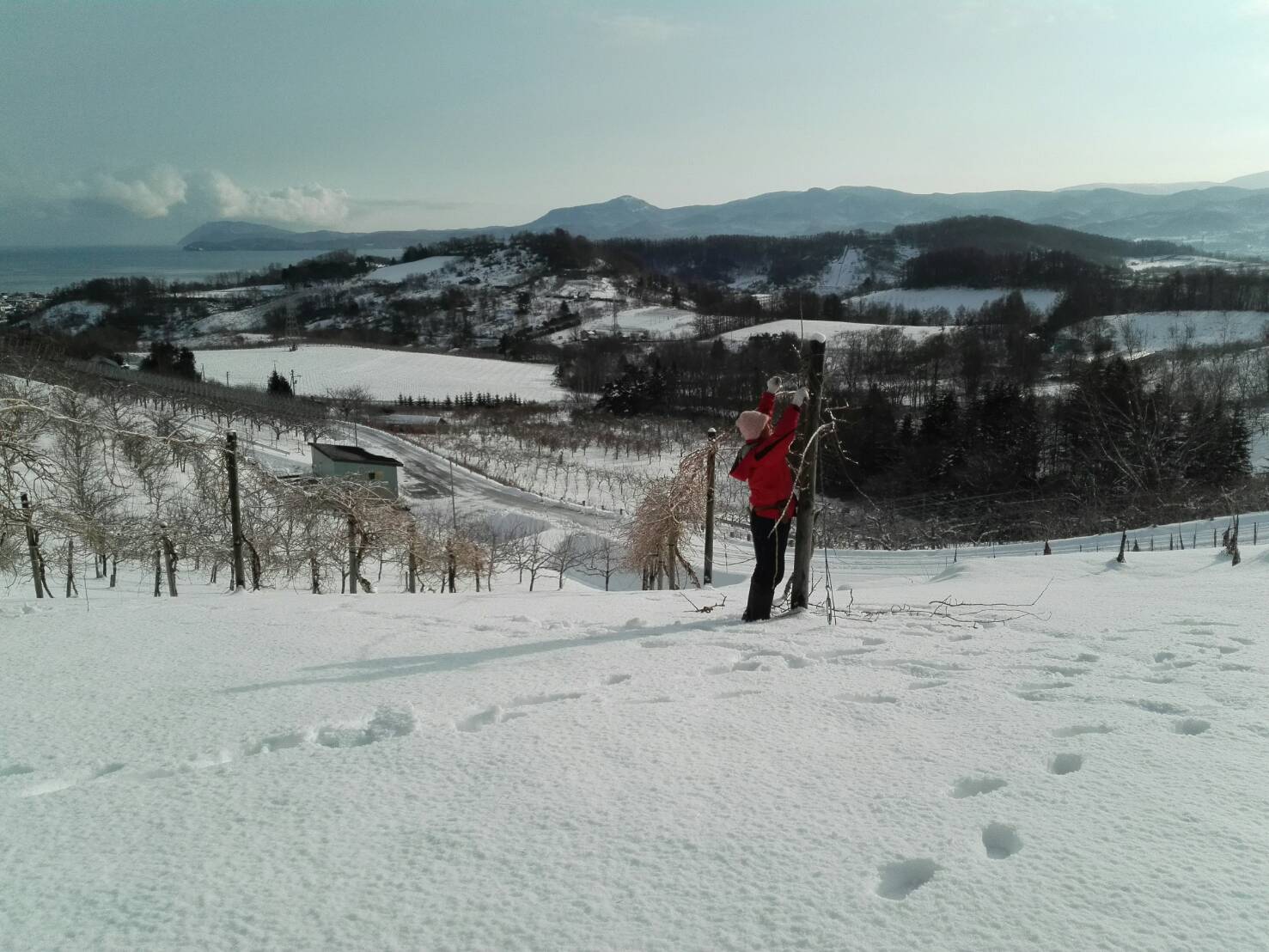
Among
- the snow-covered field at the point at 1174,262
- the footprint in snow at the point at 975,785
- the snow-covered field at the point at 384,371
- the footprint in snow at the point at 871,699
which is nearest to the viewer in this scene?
the footprint in snow at the point at 975,785

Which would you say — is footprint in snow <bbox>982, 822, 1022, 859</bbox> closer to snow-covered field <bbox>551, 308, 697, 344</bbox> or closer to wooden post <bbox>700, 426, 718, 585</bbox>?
wooden post <bbox>700, 426, 718, 585</bbox>

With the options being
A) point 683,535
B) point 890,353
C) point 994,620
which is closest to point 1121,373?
point 890,353

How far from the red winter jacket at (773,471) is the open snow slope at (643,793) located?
1108 millimetres

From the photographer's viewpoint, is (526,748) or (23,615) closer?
(526,748)

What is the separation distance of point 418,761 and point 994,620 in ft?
14.5

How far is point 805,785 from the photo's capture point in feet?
8.11

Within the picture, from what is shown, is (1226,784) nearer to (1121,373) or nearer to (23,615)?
(23,615)

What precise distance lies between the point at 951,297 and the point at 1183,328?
47.7 meters

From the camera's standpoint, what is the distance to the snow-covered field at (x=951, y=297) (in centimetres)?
11181

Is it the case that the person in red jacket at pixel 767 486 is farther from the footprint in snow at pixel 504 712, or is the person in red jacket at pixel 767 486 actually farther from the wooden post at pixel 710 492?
the wooden post at pixel 710 492

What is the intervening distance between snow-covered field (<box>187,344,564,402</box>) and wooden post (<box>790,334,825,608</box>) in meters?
74.5

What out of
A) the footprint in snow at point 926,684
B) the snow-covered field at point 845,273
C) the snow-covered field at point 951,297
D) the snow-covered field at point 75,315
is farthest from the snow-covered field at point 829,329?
the snow-covered field at point 75,315

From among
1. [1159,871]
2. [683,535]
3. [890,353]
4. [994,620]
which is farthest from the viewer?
[890,353]

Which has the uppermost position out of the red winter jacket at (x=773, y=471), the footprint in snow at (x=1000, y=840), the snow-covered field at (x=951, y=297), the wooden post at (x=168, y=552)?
the snow-covered field at (x=951, y=297)
